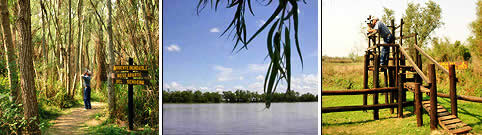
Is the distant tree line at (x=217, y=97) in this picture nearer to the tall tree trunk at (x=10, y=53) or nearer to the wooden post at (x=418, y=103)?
the wooden post at (x=418, y=103)

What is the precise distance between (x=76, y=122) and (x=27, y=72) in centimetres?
86

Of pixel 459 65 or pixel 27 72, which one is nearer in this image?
pixel 459 65

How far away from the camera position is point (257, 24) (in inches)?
138

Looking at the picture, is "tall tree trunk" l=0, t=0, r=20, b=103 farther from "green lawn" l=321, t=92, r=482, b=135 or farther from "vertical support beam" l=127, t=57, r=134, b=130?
"green lawn" l=321, t=92, r=482, b=135

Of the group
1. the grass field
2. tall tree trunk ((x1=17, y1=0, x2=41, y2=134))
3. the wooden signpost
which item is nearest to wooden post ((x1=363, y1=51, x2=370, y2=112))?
the grass field

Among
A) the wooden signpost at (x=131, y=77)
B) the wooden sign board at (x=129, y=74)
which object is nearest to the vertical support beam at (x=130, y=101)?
the wooden signpost at (x=131, y=77)

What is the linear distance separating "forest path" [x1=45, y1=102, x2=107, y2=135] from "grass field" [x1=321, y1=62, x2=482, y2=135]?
2.89 metres

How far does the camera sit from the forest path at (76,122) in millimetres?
3613

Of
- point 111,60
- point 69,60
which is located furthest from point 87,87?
point 69,60

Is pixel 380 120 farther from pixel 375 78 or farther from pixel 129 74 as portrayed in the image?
pixel 129 74

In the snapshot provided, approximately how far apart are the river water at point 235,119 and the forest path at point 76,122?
101 centimetres

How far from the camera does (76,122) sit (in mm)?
3688

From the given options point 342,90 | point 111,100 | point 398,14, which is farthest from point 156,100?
point 398,14

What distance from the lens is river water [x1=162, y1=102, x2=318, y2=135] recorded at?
3.37 m
